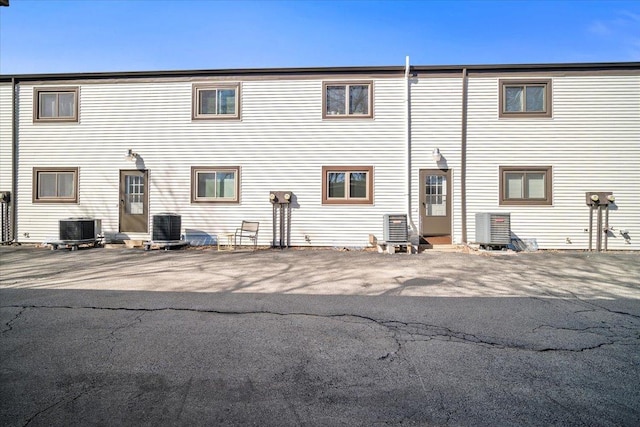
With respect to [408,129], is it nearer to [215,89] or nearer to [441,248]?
[441,248]

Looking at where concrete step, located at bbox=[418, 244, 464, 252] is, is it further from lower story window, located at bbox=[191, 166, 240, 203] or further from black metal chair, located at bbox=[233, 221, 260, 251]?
lower story window, located at bbox=[191, 166, 240, 203]

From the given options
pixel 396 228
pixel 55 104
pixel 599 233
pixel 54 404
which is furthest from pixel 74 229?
pixel 599 233

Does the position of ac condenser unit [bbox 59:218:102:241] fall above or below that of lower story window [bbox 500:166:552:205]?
below

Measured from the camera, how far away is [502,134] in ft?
38.0

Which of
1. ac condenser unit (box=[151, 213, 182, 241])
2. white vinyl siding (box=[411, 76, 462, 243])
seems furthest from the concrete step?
ac condenser unit (box=[151, 213, 182, 241])

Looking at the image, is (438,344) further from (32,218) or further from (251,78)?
(32,218)

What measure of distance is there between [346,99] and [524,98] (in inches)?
229

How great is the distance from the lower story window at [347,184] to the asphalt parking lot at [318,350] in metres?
4.98

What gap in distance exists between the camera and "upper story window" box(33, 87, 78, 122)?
1246 centimetres

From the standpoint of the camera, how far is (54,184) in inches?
491

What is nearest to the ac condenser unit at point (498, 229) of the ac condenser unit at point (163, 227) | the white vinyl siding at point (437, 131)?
the white vinyl siding at point (437, 131)

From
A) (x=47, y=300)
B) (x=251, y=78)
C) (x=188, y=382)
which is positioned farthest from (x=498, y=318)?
(x=251, y=78)

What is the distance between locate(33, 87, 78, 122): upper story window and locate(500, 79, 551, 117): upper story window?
14620mm

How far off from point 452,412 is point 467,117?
10.9 meters
